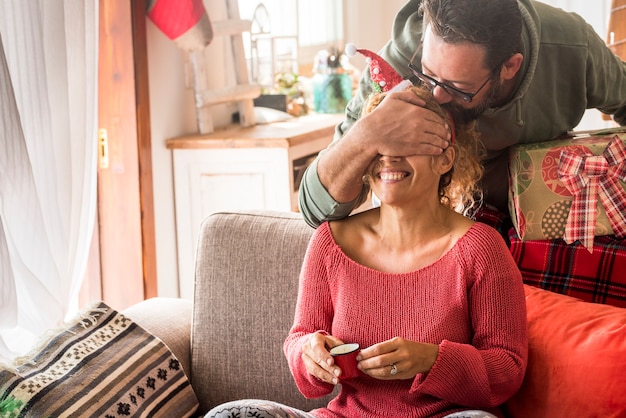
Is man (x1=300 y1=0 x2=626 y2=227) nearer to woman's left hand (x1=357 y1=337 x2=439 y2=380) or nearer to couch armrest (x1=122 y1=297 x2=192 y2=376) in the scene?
woman's left hand (x1=357 y1=337 x2=439 y2=380)

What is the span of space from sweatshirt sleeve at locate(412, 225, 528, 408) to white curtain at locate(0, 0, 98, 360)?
3.75ft

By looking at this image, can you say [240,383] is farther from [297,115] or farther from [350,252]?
[297,115]

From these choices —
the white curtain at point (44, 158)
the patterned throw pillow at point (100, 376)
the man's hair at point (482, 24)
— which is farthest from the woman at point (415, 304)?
the white curtain at point (44, 158)

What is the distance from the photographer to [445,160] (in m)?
1.67

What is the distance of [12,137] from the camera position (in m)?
2.16

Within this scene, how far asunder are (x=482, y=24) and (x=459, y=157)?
258 mm

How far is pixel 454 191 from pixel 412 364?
41 centimetres

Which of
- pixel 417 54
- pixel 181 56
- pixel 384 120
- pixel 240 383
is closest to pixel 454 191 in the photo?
pixel 384 120

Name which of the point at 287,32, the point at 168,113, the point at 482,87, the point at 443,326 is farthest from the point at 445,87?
the point at 287,32

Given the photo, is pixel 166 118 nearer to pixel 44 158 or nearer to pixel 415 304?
pixel 44 158

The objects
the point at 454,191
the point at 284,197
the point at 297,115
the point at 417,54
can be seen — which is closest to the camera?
the point at 454,191

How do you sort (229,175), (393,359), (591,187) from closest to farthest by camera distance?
(393,359) < (591,187) < (229,175)

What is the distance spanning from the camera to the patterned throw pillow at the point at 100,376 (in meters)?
1.66

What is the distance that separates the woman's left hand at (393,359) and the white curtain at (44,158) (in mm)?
1051
